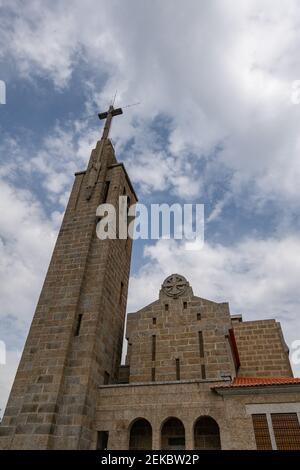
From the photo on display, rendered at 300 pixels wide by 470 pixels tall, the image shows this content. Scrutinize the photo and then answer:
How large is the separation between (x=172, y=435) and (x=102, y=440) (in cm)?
302

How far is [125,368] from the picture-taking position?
711 inches

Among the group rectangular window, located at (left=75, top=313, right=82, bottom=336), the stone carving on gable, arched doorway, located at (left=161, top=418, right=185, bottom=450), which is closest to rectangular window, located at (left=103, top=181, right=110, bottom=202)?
the stone carving on gable

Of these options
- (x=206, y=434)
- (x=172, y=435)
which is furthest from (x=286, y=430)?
(x=172, y=435)

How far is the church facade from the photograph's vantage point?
12359 mm

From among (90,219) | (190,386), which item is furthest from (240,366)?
(90,219)

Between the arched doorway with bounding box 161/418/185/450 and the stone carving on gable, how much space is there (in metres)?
6.67

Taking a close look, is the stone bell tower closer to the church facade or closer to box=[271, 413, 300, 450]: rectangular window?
the church facade

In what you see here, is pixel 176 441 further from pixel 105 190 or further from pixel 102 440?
pixel 105 190

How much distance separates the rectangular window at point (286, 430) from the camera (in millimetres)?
11234

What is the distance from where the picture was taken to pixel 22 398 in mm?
14031

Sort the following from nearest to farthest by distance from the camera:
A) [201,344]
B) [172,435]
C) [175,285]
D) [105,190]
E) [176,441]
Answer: [176,441] → [172,435] → [201,344] → [175,285] → [105,190]

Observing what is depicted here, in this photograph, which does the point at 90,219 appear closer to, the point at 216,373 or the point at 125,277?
the point at 125,277

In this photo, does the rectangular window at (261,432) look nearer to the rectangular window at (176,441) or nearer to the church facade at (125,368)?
the church facade at (125,368)

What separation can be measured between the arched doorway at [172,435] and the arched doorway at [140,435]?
72cm
